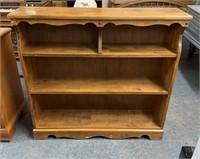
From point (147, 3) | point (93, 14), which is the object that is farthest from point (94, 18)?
point (147, 3)

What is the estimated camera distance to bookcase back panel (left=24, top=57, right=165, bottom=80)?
1706mm

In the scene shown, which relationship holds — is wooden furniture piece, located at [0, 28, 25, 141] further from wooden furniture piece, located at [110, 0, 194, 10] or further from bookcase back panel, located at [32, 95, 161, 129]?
wooden furniture piece, located at [110, 0, 194, 10]

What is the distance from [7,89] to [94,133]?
Result: 0.83 meters

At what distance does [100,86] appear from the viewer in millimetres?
1649

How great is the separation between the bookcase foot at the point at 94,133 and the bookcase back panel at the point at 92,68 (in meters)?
0.46

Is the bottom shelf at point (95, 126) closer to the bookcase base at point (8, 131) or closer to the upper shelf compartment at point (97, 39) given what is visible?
the bookcase base at point (8, 131)

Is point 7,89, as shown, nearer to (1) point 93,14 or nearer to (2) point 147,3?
(1) point 93,14

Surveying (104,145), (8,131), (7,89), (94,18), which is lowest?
(104,145)

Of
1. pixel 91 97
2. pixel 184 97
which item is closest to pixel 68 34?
pixel 91 97

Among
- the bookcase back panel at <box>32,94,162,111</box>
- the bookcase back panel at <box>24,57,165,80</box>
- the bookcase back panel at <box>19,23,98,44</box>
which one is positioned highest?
the bookcase back panel at <box>19,23,98,44</box>

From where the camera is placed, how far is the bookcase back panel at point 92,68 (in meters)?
1.71

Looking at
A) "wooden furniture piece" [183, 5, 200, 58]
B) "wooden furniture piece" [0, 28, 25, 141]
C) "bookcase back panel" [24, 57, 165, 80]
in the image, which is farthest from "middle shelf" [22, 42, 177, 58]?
"wooden furniture piece" [183, 5, 200, 58]

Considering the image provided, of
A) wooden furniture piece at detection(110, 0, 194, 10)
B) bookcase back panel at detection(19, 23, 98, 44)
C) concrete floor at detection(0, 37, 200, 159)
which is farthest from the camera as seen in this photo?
wooden furniture piece at detection(110, 0, 194, 10)

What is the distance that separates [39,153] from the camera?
166cm
